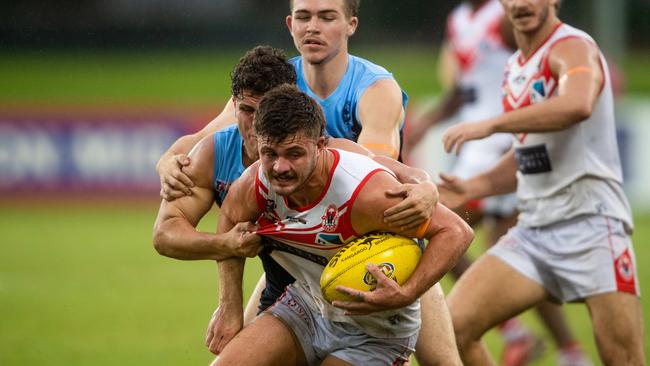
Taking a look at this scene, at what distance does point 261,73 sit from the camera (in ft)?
16.9

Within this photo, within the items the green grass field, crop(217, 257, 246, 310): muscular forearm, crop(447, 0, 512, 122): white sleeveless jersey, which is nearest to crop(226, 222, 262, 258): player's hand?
crop(217, 257, 246, 310): muscular forearm

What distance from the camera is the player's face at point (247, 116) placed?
514 cm

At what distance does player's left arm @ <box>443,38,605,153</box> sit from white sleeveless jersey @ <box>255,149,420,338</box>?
43.9 inches

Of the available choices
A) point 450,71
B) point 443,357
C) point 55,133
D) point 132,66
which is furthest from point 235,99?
point 132,66

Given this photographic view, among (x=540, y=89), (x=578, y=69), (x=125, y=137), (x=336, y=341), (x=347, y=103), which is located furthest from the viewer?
(x=125, y=137)

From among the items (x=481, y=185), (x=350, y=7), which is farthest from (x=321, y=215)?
(x=481, y=185)

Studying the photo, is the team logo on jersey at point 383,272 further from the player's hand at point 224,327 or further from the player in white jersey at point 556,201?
the player in white jersey at point 556,201

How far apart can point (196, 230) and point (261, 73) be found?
31.5 inches

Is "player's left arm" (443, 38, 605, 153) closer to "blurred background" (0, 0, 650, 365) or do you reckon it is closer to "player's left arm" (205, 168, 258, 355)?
"player's left arm" (205, 168, 258, 355)

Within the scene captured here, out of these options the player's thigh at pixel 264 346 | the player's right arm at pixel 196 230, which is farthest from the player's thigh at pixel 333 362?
the player's right arm at pixel 196 230

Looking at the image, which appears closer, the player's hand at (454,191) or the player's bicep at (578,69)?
the player's bicep at (578,69)

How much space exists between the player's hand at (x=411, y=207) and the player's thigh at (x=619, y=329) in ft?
5.60

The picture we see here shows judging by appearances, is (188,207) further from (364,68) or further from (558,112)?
(558,112)

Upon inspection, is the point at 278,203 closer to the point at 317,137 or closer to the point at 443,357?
the point at 317,137
